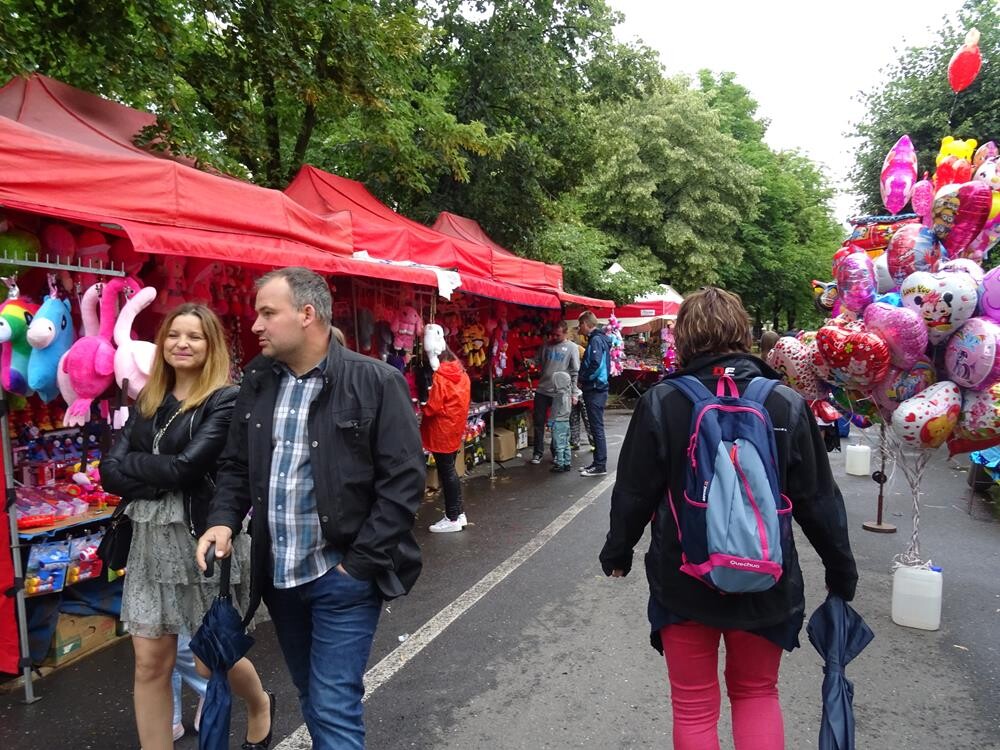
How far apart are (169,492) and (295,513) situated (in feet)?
2.41

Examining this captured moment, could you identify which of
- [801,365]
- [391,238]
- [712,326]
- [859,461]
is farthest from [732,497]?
[859,461]

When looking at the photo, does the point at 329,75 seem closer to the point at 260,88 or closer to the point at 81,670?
the point at 260,88

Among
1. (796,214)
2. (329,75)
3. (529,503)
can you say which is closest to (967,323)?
(529,503)

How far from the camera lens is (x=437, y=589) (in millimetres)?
4848

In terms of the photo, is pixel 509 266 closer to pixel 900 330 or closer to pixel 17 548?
pixel 900 330

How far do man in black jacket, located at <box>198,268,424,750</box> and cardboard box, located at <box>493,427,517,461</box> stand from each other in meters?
7.42

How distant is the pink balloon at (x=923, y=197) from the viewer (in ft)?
15.1

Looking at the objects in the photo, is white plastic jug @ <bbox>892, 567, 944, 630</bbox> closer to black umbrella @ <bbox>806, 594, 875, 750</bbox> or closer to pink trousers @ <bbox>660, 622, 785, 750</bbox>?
black umbrella @ <bbox>806, 594, 875, 750</bbox>

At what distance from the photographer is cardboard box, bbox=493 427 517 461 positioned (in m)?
9.75

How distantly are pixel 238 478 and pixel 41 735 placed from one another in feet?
6.05

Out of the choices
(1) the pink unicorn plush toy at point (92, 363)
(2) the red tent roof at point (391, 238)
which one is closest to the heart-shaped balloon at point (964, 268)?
(2) the red tent roof at point (391, 238)

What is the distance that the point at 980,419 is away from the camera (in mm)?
3766

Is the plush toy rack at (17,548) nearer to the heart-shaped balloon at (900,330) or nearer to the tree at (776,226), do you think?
the heart-shaped balloon at (900,330)

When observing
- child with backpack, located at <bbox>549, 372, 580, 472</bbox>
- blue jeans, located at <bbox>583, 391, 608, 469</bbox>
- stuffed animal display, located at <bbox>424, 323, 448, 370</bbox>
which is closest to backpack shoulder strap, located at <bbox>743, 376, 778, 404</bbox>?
stuffed animal display, located at <bbox>424, 323, 448, 370</bbox>
